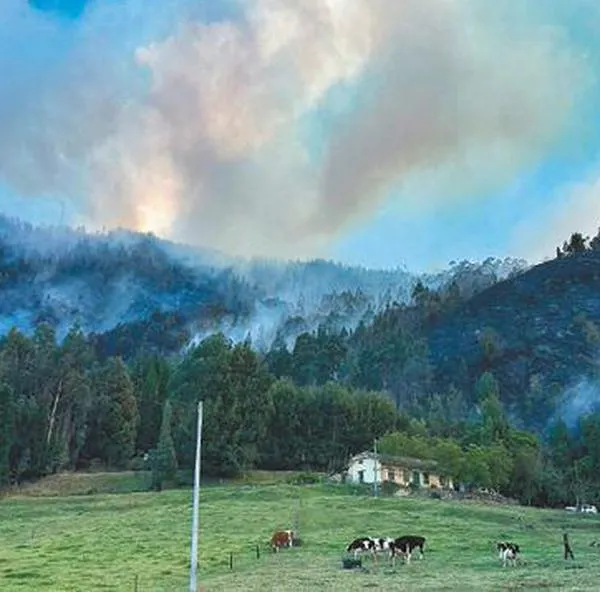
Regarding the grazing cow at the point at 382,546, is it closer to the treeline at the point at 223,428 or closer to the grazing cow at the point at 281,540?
the grazing cow at the point at 281,540

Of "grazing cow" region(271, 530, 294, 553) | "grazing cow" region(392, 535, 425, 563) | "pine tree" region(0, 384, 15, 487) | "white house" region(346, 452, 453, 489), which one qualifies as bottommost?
"grazing cow" region(392, 535, 425, 563)

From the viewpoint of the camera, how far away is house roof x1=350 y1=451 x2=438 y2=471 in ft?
416

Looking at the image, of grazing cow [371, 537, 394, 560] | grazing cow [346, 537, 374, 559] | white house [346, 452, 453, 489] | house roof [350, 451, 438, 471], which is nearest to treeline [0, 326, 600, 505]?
house roof [350, 451, 438, 471]

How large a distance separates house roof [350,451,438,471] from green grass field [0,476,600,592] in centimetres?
1837

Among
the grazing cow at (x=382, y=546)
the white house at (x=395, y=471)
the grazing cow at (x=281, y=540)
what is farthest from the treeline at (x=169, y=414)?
the grazing cow at (x=382, y=546)

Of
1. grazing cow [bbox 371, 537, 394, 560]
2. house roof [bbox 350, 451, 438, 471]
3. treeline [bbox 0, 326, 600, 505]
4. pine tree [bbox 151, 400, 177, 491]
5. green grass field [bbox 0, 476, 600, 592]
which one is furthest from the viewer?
house roof [bbox 350, 451, 438, 471]

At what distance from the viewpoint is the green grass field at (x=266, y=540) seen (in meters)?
44.3

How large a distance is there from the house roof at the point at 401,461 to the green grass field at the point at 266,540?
18374mm

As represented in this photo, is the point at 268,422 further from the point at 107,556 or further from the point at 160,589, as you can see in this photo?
the point at 160,589

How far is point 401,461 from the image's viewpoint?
128375 millimetres

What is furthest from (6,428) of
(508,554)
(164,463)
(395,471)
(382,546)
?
(508,554)

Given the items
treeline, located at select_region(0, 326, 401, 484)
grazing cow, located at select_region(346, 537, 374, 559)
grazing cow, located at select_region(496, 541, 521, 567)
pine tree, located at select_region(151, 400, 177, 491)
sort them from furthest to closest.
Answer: treeline, located at select_region(0, 326, 401, 484)
pine tree, located at select_region(151, 400, 177, 491)
grazing cow, located at select_region(346, 537, 374, 559)
grazing cow, located at select_region(496, 541, 521, 567)

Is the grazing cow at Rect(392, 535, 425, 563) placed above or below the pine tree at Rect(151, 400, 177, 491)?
below

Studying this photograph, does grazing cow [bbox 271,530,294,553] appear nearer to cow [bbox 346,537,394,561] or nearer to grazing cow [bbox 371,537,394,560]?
cow [bbox 346,537,394,561]
